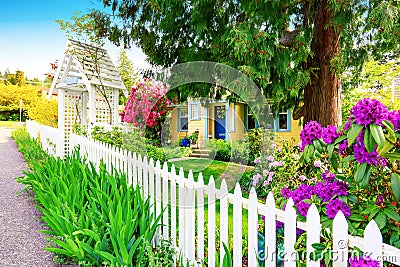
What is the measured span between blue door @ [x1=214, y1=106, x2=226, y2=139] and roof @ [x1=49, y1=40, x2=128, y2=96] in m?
5.66

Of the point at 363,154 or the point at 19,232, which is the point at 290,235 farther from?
the point at 19,232

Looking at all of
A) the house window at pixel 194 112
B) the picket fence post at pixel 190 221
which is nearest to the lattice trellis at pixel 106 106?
the house window at pixel 194 112

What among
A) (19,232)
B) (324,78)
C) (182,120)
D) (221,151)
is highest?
(324,78)

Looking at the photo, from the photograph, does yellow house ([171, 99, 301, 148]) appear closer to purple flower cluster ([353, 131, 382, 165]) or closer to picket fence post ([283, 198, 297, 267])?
picket fence post ([283, 198, 297, 267])

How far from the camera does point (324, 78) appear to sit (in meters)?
5.67

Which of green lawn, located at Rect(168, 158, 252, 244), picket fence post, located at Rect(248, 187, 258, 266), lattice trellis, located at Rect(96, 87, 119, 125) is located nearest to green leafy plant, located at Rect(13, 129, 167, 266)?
picket fence post, located at Rect(248, 187, 258, 266)

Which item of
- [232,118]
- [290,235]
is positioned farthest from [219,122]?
[290,235]

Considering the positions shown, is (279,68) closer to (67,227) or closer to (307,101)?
(307,101)

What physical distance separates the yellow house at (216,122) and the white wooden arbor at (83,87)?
12.7 feet

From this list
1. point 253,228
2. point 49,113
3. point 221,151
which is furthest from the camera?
point 49,113

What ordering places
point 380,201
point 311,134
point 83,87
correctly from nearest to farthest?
point 380,201
point 311,134
point 83,87

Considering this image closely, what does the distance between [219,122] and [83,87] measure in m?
6.63

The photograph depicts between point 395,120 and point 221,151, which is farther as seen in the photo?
point 221,151

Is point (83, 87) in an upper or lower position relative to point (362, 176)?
upper
